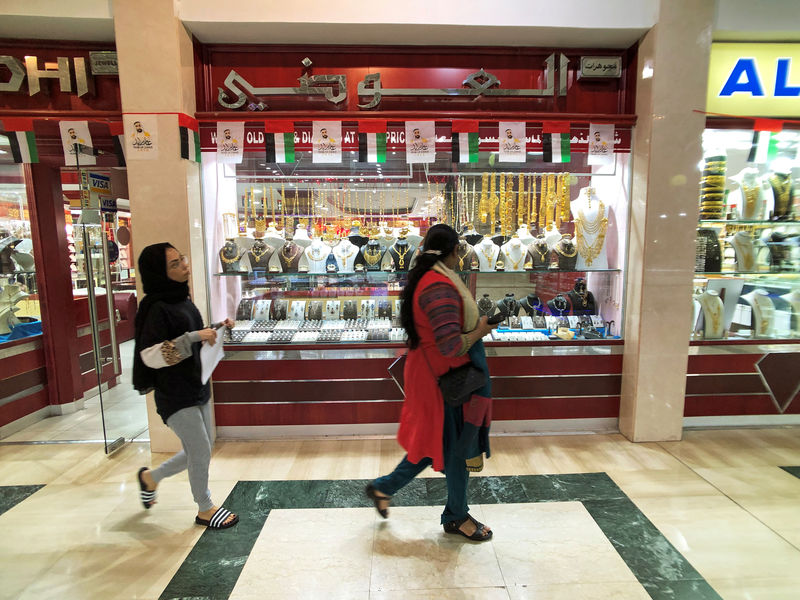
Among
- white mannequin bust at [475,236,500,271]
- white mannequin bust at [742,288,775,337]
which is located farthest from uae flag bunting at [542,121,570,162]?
white mannequin bust at [742,288,775,337]

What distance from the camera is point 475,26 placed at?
10.00ft

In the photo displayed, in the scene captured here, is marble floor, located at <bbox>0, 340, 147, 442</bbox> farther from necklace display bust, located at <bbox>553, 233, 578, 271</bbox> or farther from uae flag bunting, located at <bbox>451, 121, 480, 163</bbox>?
necklace display bust, located at <bbox>553, 233, 578, 271</bbox>

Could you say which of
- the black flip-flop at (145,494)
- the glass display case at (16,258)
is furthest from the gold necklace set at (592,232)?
the glass display case at (16,258)

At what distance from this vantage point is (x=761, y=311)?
362 cm

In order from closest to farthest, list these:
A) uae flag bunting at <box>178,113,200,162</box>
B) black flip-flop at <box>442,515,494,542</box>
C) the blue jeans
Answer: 1. the blue jeans
2. black flip-flop at <box>442,515,494,542</box>
3. uae flag bunting at <box>178,113,200,162</box>

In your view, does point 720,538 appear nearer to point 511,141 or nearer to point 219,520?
point 219,520

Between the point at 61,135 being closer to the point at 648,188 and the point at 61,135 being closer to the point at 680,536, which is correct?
the point at 648,188

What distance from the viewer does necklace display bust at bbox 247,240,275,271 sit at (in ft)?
11.4

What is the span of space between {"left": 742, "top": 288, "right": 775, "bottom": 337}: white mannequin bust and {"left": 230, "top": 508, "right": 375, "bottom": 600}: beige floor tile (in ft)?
11.7

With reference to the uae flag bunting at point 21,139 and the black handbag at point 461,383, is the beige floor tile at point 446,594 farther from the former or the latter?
the uae flag bunting at point 21,139

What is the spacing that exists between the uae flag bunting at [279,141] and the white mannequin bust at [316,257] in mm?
724

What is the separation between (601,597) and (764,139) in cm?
382

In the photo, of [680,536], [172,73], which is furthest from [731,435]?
[172,73]

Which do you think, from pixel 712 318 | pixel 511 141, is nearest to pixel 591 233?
pixel 511 141
